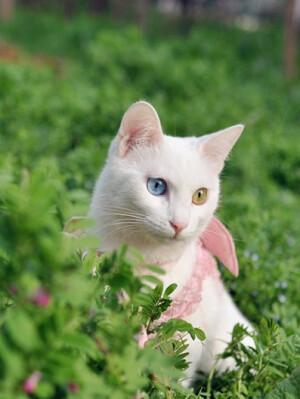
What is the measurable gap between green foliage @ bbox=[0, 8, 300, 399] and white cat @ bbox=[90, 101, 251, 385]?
135mm

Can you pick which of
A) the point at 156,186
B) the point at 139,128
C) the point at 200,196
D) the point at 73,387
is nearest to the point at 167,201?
the point at 156,186

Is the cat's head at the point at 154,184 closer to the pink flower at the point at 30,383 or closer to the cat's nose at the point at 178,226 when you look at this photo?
the cat's nose at the point at 178,226

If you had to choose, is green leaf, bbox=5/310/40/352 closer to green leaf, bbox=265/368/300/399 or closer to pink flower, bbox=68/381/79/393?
pink flower, bbox=68/381/79/393

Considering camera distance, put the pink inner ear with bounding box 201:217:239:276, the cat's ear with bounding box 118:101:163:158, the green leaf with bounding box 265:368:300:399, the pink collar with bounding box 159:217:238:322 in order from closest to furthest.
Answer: the green leaf with bounding box 265:368:300:399
the cat's ear with bounding box 118:101:163:158
the pink collar with bounding box 159:217:238:322
the pink inner ear with bounding box 201:217:239:276

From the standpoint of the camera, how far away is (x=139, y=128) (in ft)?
7.98

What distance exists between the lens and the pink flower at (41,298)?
1.11 m

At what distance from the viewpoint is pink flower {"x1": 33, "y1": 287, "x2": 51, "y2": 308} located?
3.63ft

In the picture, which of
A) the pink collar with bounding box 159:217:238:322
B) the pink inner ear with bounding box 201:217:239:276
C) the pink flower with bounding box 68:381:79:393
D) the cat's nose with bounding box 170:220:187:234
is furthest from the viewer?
the pink inner ear with bounding box 201:217:239:276

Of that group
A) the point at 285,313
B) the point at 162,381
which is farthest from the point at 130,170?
the point at 285,313

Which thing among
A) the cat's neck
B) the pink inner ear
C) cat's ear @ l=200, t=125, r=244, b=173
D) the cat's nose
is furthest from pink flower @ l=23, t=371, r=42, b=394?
the pink inner ear

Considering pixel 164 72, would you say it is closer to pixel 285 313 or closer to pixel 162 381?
pixel 285 313

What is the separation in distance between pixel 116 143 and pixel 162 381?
1.16m

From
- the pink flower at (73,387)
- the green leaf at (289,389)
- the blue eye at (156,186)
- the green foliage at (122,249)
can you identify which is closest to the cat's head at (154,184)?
the blue eye at (156,186)

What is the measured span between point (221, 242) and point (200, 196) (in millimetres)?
445
